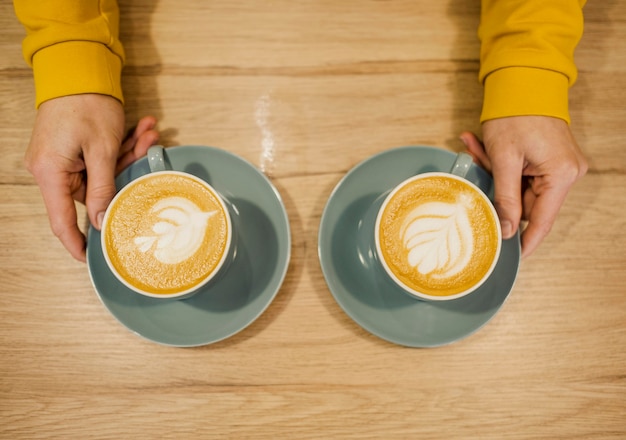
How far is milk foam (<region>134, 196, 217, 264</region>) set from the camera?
76 centimetres

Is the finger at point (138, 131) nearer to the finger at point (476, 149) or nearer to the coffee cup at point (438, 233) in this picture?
the coffee cup at point (438, 233)

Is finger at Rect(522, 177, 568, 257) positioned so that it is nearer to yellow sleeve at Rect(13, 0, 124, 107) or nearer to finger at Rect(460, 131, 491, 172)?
finger at Rect(460, 131, 491, 172)

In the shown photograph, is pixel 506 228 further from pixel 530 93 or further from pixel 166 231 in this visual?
pixel 166 231

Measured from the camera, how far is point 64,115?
80cm

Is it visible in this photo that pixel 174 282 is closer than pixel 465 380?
Yes

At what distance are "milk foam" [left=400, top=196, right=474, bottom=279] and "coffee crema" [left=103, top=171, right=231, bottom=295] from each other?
0.32m

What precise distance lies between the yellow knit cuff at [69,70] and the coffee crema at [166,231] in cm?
22

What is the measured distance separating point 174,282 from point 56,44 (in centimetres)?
49

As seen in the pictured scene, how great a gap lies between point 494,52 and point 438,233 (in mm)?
385

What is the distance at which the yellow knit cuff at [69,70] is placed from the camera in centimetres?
81

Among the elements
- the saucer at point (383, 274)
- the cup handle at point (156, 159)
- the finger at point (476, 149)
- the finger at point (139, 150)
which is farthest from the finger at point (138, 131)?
the finger at point (476, 149)

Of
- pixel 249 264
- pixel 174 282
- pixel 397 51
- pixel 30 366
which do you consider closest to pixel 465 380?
pixel 249 264

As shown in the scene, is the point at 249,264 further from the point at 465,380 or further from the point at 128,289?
the point at 465,380

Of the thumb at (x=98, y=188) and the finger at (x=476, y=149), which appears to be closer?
the thumb at (x=98, y=188)
